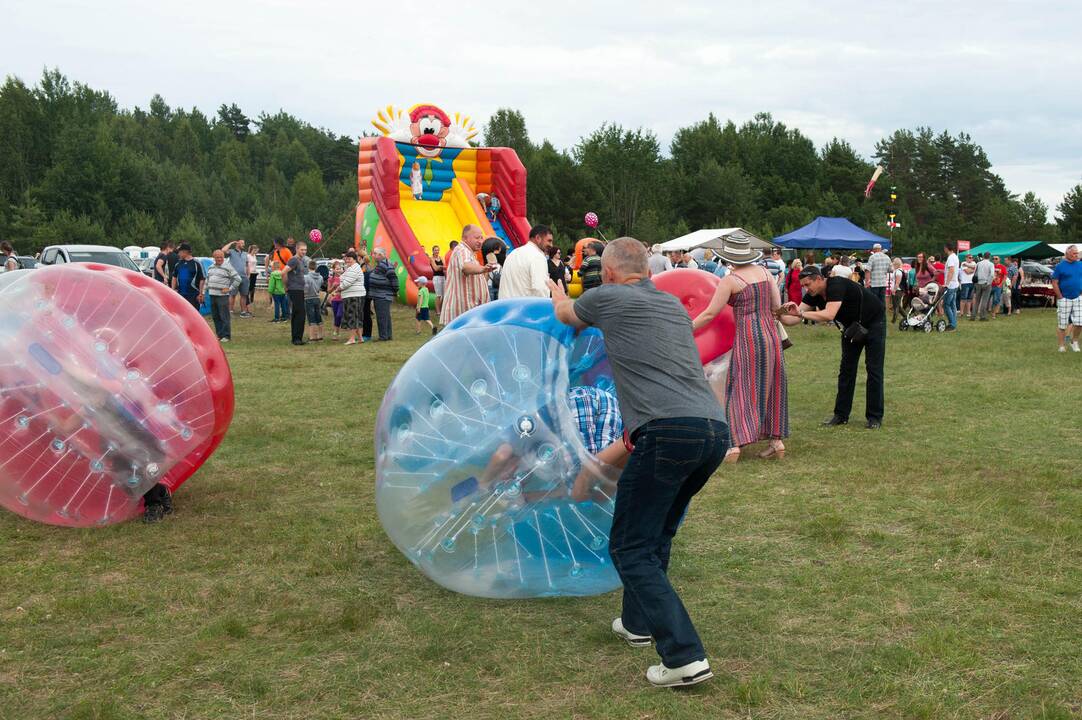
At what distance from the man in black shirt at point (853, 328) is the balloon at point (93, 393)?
523cm

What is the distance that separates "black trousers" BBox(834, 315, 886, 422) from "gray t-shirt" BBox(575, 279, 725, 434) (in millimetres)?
5367

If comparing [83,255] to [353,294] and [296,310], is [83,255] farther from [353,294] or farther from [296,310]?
[353,294]

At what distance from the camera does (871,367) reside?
8898 millimetres

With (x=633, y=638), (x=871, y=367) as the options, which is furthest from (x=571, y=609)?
(x=871, y=367)

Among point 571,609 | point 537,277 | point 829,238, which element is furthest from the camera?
point 829,238

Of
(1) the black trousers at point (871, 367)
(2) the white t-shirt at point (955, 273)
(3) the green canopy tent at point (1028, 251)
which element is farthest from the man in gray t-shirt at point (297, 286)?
(3) the green canopy tent at point (1028, 251)

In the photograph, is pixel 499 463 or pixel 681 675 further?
pixel 499 463

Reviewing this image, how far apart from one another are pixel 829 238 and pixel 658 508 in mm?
28376

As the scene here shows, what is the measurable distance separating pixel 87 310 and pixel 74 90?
7947cm

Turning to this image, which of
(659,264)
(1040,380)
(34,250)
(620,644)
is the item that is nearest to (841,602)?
(620,644)

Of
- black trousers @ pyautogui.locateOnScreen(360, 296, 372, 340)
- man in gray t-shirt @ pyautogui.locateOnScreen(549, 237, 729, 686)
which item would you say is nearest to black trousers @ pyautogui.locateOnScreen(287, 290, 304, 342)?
black trousers @ pyautogui.locateOnScreen(360, 296, 372, 340)

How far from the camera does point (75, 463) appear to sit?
5.60 m

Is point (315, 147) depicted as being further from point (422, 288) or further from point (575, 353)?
point (575, 353)

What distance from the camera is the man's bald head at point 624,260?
4027 millimetres
